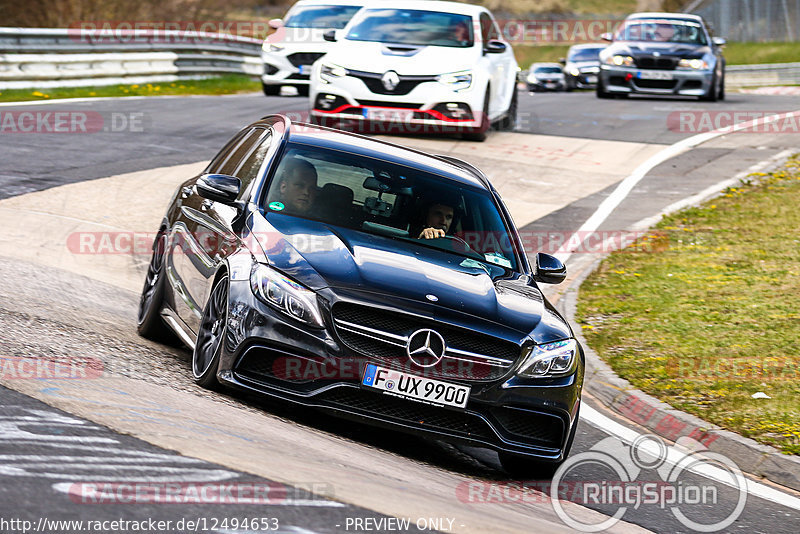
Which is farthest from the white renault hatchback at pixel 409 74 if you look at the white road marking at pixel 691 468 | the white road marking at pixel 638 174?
the white road marking at pixel 691 468

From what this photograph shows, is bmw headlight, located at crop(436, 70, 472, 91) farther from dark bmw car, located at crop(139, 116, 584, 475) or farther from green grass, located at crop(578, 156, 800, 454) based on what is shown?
dark bmw car, located at crop(139, 116, 584, 475)

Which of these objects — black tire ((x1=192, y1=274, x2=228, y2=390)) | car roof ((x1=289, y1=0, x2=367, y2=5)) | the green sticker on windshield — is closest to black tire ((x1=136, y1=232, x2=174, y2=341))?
black tire ((x1=192, y1=274, x2=228, y2=390))

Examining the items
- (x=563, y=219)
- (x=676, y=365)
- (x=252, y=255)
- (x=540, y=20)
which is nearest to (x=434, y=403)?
(x=252, y=255)

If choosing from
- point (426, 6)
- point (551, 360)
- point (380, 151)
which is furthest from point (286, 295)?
point (426, 6)

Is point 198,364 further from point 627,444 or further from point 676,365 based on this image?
point 676,365

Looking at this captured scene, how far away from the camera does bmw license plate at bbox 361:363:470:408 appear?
228 inches

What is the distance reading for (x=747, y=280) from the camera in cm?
1159

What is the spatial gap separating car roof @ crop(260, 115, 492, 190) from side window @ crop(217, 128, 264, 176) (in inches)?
5.7

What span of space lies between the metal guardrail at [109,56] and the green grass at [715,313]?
505 inches

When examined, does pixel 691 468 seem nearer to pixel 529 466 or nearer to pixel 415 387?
pixel 529 466

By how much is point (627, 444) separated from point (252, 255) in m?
2.73

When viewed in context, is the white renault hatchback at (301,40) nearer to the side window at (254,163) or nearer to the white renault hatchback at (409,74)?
the white renault hatchback at (409,74)

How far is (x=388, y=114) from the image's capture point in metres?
16.9

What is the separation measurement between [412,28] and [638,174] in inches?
159
